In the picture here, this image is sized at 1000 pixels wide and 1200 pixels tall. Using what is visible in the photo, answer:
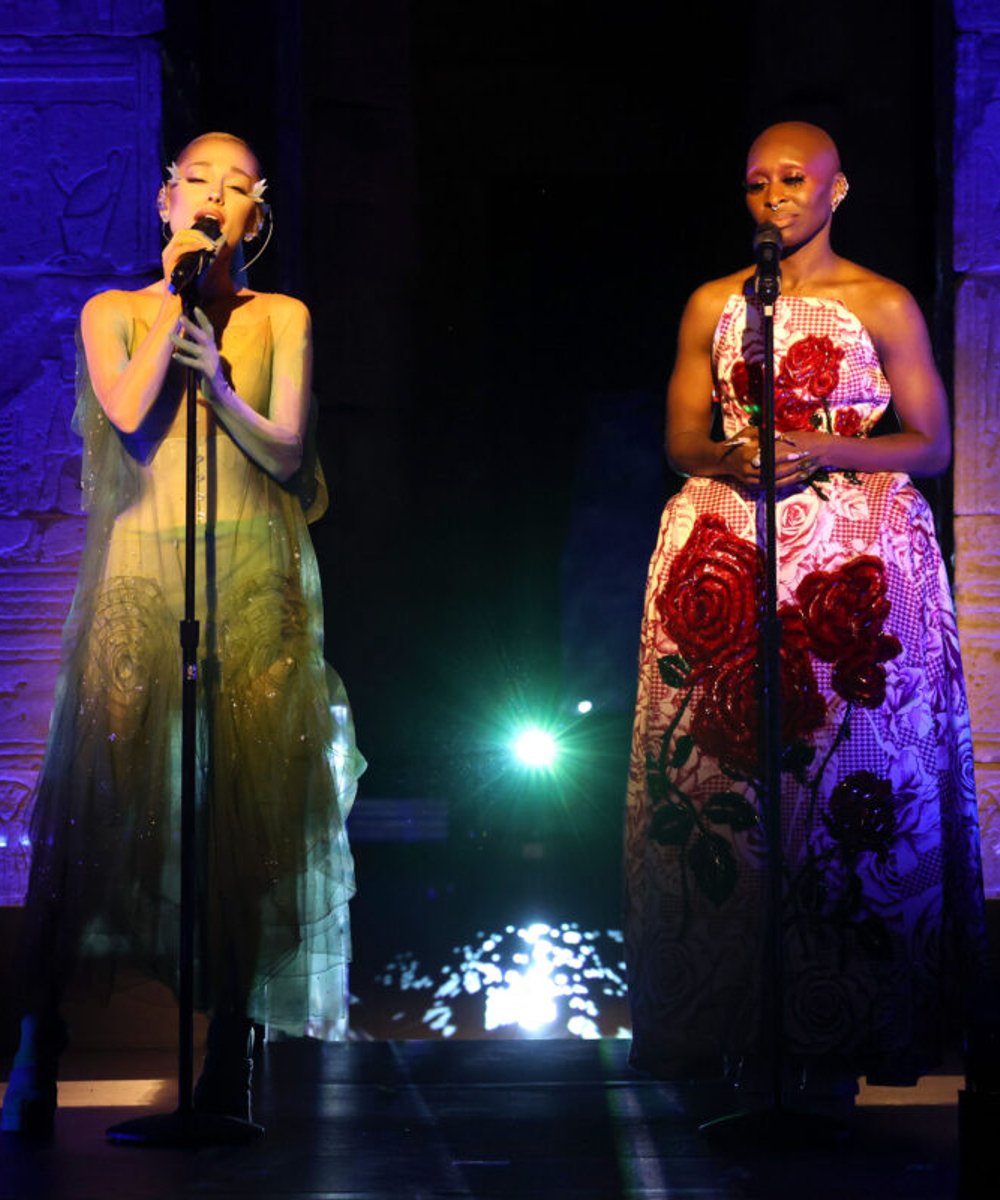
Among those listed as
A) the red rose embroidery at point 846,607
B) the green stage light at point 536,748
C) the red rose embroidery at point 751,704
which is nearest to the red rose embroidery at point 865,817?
the red rose embroidery at point 751,704

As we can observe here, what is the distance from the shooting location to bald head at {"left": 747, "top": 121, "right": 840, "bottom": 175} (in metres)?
3.74

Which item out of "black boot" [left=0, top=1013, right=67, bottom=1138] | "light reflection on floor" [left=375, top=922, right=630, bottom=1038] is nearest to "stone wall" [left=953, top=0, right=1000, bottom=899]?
"light reflection on floor" [left=375, top=922, right=630, bottom=1038]

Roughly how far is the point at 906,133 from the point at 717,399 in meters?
1.51

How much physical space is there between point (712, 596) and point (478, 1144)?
1.16m

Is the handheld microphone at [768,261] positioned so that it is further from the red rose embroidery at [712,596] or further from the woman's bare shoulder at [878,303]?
the red rose embroidery at [712,596]

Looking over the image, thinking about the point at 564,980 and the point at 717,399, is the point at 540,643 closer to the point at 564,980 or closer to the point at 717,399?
the point at 564,980

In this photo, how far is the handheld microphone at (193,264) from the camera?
325cm

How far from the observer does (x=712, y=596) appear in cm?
371

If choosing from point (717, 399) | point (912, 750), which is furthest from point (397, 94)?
point (912, 750)

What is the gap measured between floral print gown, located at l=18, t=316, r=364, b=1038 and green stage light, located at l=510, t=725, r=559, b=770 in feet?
18.2

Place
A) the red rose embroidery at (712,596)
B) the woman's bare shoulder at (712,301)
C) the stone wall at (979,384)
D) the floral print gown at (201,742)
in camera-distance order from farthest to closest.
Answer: the stone wall at (979,384), the woman's bare shoulder at (712,301), the red rose embroidery at (712,596), the floral print gown at (201,742)

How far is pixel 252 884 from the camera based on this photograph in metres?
3.47

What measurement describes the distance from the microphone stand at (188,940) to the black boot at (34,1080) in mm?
164

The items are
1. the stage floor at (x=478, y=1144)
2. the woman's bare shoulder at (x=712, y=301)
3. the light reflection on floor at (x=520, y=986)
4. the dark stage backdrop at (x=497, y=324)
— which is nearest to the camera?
the stage floor at (x=478, y=1144)
